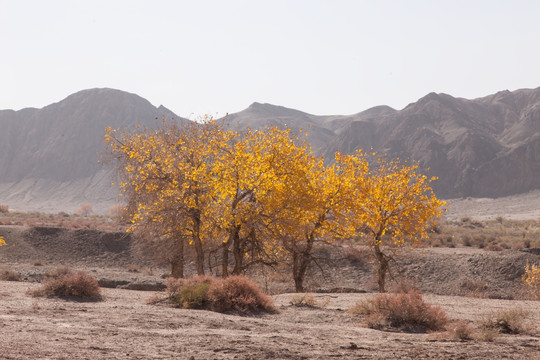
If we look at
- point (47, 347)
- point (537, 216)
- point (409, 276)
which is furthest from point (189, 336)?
point (537, 216)

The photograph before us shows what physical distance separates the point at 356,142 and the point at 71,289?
415 feet

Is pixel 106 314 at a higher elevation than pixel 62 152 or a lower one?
lower

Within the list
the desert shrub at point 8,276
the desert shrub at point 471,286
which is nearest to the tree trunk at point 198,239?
the desert shrub at point 8,276

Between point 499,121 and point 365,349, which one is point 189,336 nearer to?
point 365,349

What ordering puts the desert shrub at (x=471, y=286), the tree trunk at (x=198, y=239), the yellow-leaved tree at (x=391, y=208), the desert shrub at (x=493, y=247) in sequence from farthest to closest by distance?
1. the desert shrub at (x=493, y=247)
2. the desert shrub at (x=471, y=286)
3. the yellow-leaved tree at (x=391, y=208)
4. the tree trunk at (x=198, y=239)

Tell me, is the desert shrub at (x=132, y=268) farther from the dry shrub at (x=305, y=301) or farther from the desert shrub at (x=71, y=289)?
the dry shrub at (x=305, y=301)

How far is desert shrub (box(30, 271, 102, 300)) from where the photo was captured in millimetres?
15898

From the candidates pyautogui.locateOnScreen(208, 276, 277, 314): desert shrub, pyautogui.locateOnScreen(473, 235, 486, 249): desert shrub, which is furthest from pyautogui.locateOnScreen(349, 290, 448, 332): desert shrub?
pyautogui.locateOnScreen(473, 235, 486, 249): desert shrub

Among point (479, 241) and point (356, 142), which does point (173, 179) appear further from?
point (356, 142)

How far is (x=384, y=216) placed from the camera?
2330cm

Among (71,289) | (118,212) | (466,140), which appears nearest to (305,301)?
(71,289)

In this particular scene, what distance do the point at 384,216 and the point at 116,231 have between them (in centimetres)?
2704

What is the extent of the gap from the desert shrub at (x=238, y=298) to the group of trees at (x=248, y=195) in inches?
178

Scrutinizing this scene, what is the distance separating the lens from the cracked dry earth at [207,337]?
9.12 metres
